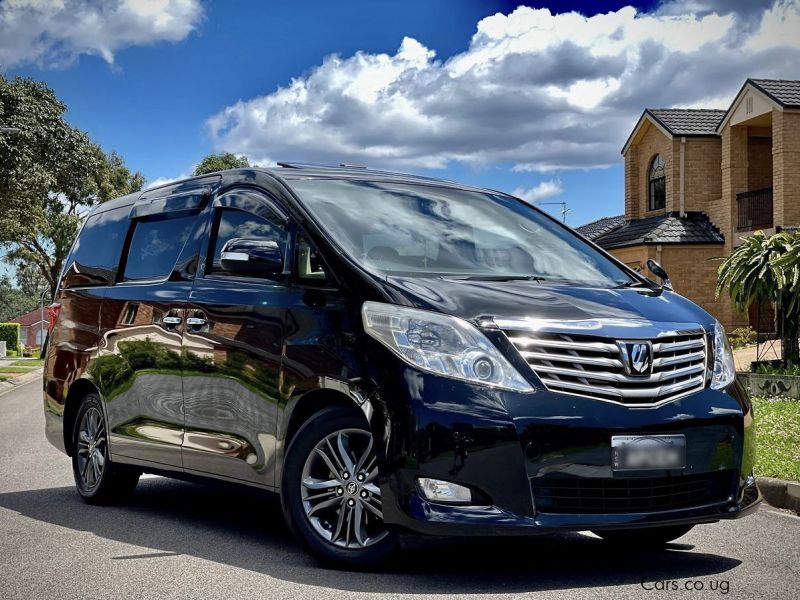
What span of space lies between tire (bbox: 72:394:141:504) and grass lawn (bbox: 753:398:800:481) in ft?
15.1

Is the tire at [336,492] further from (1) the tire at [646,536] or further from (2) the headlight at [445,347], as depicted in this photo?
(1) the tire at [646,536]

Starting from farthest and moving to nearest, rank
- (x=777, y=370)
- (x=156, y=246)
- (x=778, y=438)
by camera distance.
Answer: (x=777, y=370)
(x=778, y=438)
(x=156, y=246)

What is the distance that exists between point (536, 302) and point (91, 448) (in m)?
4.06

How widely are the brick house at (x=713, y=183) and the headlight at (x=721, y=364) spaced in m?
26.6

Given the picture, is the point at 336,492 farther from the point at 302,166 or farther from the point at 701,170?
the point at 701,170

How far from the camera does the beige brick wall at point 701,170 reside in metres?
36.5

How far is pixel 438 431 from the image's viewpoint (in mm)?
5211

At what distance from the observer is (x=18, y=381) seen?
3067 centimetres

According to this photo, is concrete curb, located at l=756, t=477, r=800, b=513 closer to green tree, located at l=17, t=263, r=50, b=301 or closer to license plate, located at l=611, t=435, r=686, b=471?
license plate, located at l=611, t=435, r=686, b=471

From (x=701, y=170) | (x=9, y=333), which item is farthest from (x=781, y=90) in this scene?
(x=9, y=333)

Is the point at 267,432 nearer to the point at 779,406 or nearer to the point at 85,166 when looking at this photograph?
the point at 779,406

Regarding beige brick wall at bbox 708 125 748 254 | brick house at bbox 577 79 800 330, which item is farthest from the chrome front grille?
beige brick wall at bbox 708 125 748 254

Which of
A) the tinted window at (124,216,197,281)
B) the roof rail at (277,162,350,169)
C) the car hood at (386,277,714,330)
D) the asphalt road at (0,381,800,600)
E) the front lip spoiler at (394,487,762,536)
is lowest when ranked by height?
the asphalt road at (0,381,800,600)

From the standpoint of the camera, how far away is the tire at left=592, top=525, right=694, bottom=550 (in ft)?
21.5
